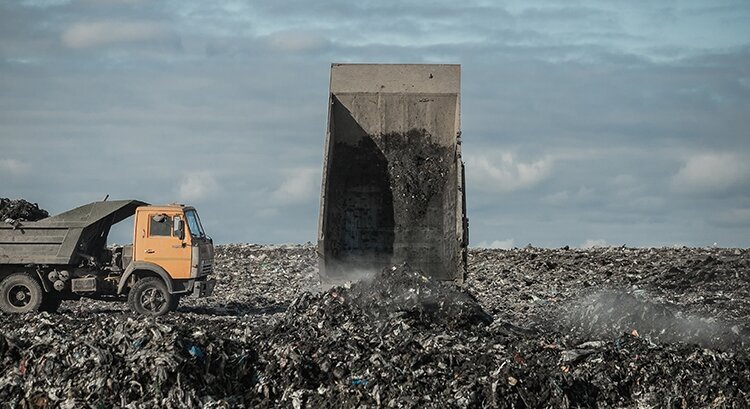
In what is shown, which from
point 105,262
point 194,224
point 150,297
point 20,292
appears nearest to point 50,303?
point 20,292

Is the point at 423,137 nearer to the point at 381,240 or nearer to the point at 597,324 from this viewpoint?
the point at 381,240

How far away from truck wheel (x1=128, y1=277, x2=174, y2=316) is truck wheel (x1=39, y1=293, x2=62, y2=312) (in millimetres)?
1304

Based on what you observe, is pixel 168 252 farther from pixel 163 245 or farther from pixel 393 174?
pixel 393 174

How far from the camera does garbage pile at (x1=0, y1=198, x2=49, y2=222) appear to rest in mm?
15703

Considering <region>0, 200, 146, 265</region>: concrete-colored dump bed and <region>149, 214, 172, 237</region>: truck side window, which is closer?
<region>149, 214, 172, 237</region>: truck side window

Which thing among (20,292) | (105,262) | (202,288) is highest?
(105,262)

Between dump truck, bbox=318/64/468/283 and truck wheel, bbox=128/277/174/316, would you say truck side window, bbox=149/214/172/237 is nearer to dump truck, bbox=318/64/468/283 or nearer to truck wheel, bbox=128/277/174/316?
truck wheel, bbox=128/277/174/316

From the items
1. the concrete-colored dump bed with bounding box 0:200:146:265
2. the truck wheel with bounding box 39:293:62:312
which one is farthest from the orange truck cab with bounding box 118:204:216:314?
the truck wheel with bounding box 39:293:62:312

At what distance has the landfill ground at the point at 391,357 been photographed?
9781 millimetres

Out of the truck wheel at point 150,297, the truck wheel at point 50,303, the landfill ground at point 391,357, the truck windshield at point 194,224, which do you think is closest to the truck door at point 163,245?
the truck windshield at point 194,224

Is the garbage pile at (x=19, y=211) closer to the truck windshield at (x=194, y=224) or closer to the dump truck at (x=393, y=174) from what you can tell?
the truck windshield at (x=194, y=224)

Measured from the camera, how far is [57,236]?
1530cm

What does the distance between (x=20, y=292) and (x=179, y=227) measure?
2.47 meters

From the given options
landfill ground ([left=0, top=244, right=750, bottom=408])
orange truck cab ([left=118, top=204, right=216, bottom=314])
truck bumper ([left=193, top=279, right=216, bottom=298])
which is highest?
orange truck cab ([left=118, top=204, right=216, bottom=314])
